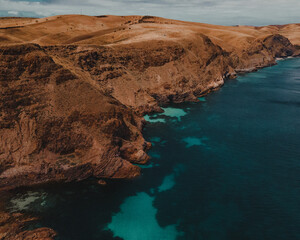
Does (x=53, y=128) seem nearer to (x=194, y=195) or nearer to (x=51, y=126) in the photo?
(x=51, y=126)

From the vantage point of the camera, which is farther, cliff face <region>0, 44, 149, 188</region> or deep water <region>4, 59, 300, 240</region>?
cliff face <region>0, 44, 149, 188</region>

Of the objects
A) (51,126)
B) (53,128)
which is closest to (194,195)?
(53,128)

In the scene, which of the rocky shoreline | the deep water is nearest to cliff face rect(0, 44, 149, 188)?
the rocky shoreline

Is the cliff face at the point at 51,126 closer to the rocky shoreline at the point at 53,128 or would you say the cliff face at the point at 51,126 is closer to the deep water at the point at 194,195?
the rocky shoreline at the point at 53,128

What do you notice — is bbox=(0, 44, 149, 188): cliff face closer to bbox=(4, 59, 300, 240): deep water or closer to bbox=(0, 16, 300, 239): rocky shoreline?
bbox=(0, 16, 300, 239): rocky shoreline

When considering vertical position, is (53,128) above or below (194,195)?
above

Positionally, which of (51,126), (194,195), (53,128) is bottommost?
(194,195)

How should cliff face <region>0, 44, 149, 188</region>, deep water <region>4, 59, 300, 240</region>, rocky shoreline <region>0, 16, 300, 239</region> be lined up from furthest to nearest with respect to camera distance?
1. cliff face <region>0, 44, 149, 188</region>
2. rocky shoreline <region>0, 16, 300, 239</region>
3. deep water <region>4, 59, 300, 240</region>

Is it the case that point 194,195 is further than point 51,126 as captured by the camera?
No

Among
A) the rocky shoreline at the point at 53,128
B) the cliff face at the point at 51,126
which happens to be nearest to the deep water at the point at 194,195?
the rocky shoreline at the point at 53,128

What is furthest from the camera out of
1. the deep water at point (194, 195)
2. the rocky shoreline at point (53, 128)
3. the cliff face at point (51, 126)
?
the cliff face at point (51, 126)
